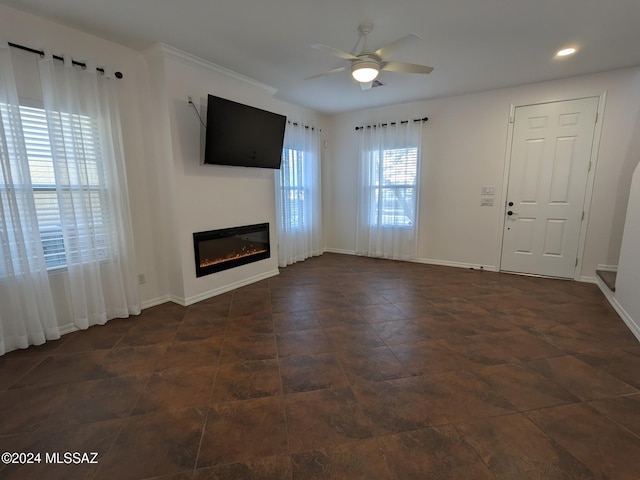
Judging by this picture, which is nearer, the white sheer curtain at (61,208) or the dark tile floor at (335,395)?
the dark tile floor at (335,395)

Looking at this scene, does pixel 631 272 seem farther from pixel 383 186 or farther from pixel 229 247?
pixel 229 247

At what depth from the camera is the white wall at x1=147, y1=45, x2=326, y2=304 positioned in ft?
9.86

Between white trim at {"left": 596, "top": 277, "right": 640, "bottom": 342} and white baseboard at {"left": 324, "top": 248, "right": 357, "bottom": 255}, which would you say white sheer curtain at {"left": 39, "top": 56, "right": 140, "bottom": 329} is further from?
white trim at {"left": 596, "top": 277, "right": 640, "bottom": 342}

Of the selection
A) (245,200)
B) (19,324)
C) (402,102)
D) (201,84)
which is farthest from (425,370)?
(402,102)

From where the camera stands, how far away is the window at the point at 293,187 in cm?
474

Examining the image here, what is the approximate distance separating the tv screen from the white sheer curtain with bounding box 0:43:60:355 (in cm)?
145

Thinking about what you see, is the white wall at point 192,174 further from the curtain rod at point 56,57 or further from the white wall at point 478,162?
the white wall at point 478,162

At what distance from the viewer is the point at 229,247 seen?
377 centimetres

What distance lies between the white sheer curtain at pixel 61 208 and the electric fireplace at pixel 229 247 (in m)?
0.70

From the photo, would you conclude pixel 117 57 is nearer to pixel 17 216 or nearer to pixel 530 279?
pixel 17 216

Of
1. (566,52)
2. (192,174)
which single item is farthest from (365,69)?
(566,52)

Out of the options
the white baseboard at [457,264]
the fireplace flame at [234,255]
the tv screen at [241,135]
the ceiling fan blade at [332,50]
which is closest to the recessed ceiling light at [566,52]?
the ceiling fan blade at [332,50]

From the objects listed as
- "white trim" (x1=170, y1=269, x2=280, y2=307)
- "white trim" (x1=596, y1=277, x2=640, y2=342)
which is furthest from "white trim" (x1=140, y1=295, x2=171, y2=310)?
"white trim" (x1=596, y1=277, x2=640, y2=342)

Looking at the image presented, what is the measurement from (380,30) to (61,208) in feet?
10.2
